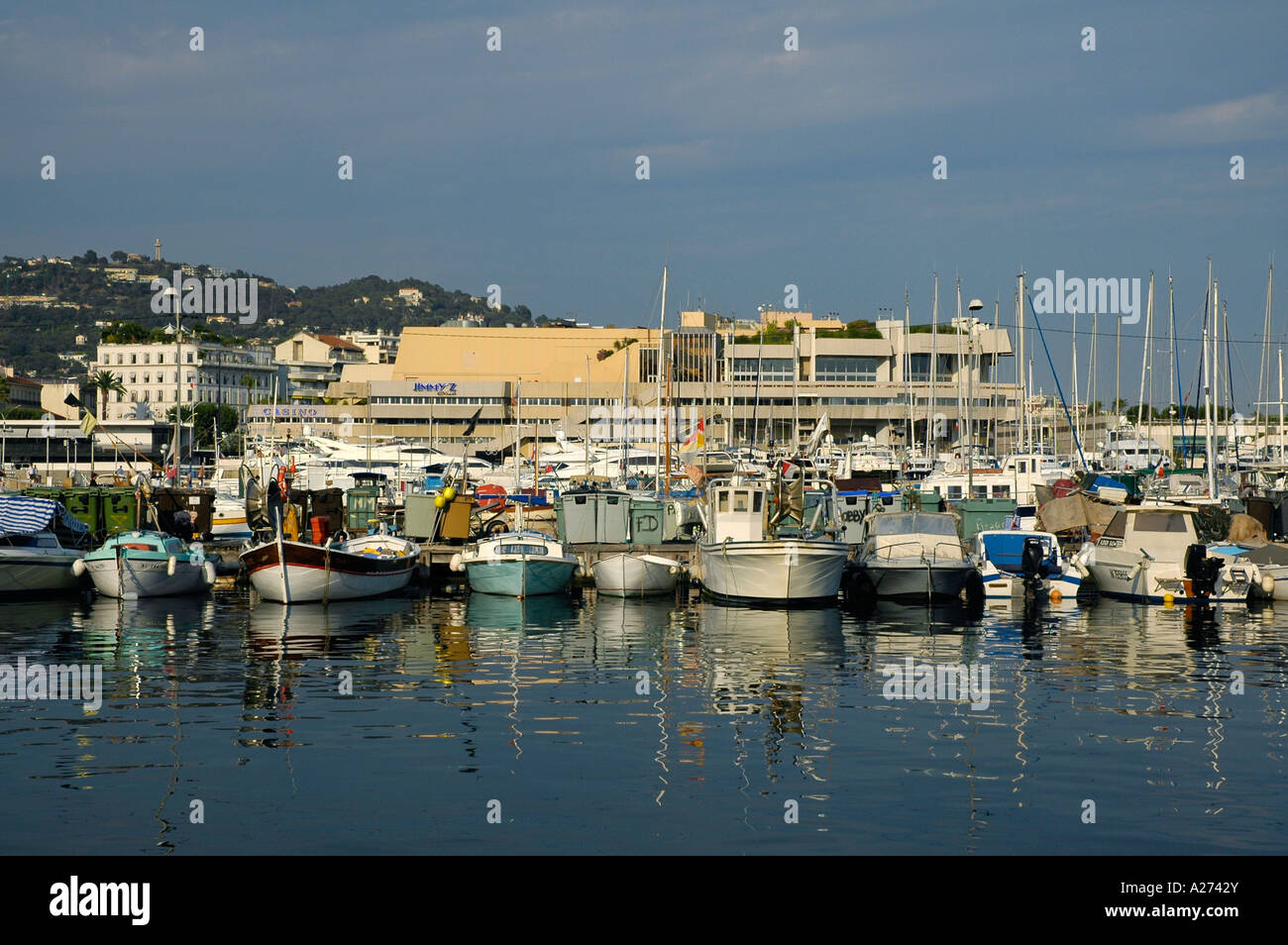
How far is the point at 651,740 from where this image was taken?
71.8ft

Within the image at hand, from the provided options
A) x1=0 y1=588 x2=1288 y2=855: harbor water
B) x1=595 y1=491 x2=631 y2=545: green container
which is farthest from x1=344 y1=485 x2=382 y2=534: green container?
x1=0 y1=588 x2=1288 y2=855: harbor water

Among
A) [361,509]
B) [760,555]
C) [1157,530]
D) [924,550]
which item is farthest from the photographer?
[361,509]

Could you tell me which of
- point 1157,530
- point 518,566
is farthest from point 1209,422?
point 518,566

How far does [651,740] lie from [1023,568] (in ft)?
89.7

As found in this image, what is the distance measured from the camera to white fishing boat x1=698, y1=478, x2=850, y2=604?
135 ft

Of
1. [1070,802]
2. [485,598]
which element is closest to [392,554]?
[485,598]

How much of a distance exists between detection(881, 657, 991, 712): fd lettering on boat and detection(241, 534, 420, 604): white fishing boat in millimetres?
20138

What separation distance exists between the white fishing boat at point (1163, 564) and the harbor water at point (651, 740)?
5.01 meters

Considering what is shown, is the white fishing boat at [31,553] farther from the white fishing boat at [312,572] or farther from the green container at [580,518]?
the green container at [580,518]
